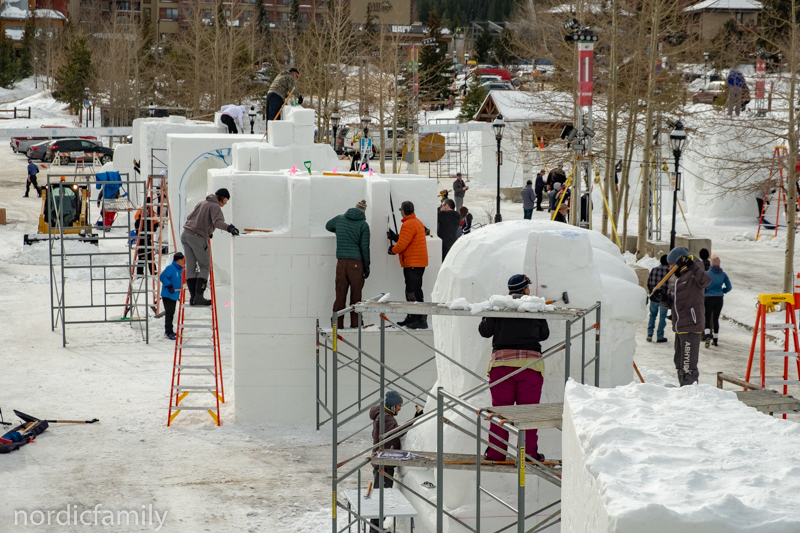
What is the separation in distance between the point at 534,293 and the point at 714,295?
7.54 meters

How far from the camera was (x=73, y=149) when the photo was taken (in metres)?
41.3

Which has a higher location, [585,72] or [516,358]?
[585,72]

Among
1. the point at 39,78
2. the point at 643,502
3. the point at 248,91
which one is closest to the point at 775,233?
the point at 643,502

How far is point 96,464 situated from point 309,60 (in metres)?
32.0

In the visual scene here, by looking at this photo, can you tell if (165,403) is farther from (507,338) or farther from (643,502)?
(643,502)

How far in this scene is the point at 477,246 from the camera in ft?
27.0

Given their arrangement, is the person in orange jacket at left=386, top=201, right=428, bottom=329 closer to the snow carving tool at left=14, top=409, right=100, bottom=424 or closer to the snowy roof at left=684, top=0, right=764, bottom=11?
the snow carving tool at left=14, top=409, right=100, bottom=424

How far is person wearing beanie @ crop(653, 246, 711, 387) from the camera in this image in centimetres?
1106

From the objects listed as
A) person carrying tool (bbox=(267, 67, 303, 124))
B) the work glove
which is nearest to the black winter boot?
the work glove

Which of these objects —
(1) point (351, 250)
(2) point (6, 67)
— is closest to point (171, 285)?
(1) point (351, 250)

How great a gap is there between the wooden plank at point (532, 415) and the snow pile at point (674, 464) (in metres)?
0.62

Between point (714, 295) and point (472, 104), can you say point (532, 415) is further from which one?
point (472, 104)

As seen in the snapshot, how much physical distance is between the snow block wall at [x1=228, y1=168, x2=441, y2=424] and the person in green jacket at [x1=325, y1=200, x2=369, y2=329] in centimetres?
32

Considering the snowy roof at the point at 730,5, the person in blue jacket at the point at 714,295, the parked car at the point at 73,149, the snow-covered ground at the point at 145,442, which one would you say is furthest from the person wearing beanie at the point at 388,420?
the snowy roof at the point at 730,5
